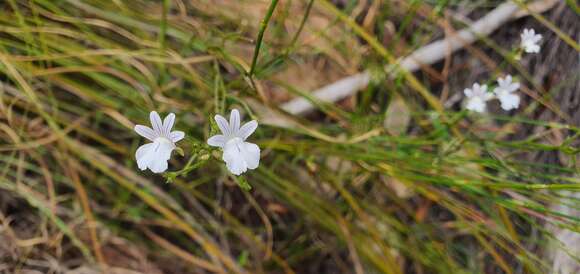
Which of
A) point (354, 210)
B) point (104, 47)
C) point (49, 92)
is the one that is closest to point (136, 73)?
point (104, 47)

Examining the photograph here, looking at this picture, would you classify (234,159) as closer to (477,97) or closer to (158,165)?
(158,165)

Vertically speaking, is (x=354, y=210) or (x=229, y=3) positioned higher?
(x=229, y=3)

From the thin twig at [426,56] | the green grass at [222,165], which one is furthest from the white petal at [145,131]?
the thin twig at [426,56]

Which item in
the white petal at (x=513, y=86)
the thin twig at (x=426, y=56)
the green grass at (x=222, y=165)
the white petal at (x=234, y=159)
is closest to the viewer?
the white petal at (x=234, y=159)

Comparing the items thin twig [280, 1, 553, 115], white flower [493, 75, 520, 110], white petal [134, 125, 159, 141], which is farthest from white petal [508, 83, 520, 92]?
white petal [134, 125, 159, 141]

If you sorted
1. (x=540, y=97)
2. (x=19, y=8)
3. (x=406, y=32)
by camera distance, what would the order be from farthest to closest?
(x=406, y=32) < (x=540, y=97) < (x=19, y=8)

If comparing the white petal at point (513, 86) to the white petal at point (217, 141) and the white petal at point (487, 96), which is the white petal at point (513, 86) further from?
the white petal at point (217, 141)

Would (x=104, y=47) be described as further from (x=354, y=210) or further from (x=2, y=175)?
(x=354, y=210)
